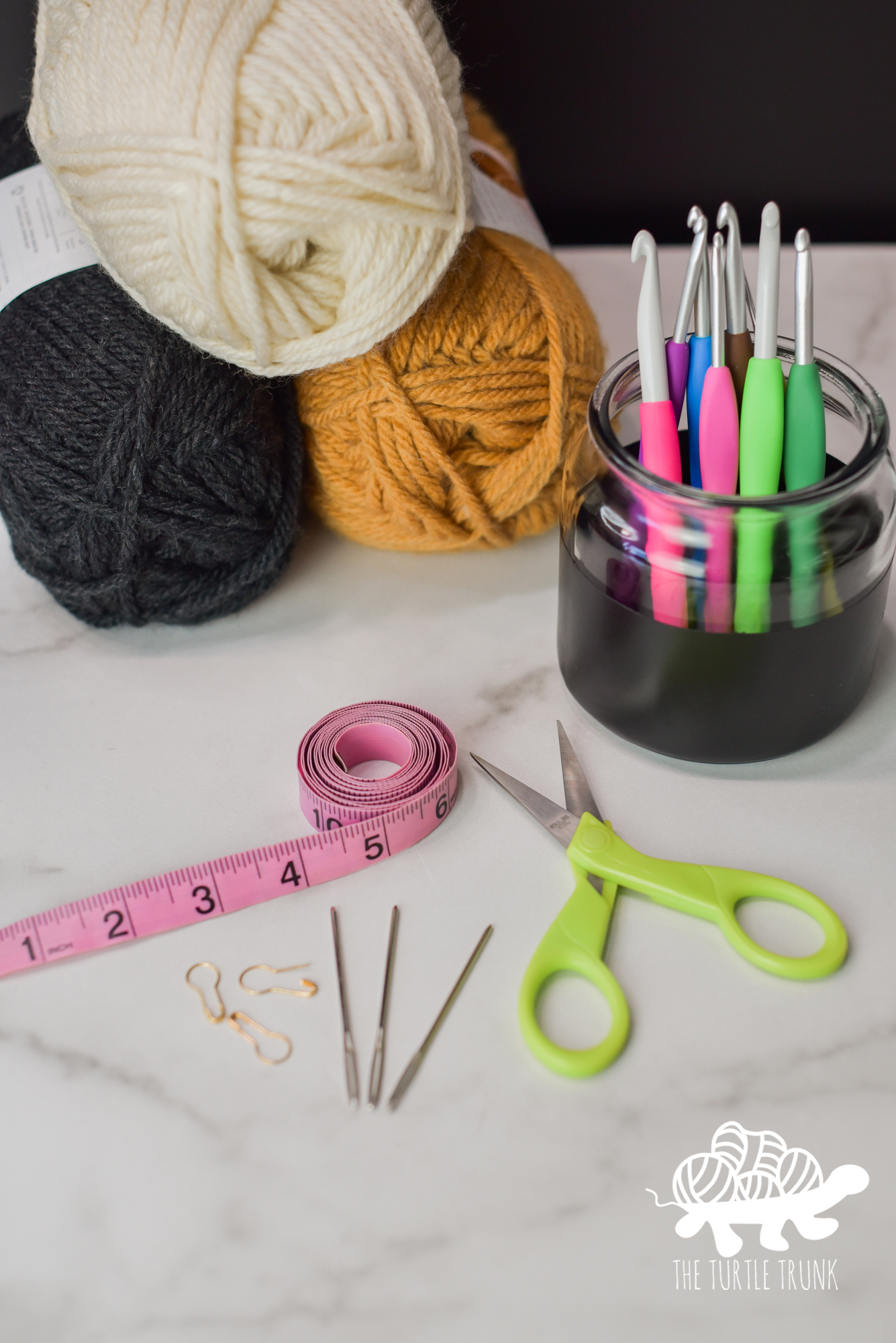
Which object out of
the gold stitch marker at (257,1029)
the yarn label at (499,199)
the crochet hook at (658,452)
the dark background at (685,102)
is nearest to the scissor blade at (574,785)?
the crochet hook at (658,452)

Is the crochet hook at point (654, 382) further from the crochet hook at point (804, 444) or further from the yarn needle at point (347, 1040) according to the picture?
the yarn needle at point (347, 1040)

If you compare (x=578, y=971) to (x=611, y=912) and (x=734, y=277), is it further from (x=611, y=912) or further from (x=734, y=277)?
(x=734, y=277)

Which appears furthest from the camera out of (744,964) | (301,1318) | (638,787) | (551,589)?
(551,589)

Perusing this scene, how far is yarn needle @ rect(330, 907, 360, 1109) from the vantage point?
22.7 inches

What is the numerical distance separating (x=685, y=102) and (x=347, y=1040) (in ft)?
3.13

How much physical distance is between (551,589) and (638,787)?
21cm

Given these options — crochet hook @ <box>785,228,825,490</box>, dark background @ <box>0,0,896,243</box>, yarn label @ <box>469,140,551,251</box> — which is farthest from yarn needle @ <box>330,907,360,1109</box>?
dark background @ <box>0,0,896,243</box>

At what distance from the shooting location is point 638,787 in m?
0.72

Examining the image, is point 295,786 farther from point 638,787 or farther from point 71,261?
point 71,261

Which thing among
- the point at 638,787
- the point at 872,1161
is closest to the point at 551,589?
the point at 638,787

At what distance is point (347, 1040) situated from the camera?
1.94ft

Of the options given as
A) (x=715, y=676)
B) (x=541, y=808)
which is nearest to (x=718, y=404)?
(x=715, y=676)

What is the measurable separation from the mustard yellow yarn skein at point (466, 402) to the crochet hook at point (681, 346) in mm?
121

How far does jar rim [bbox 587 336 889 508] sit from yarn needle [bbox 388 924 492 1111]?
0.28 metres
